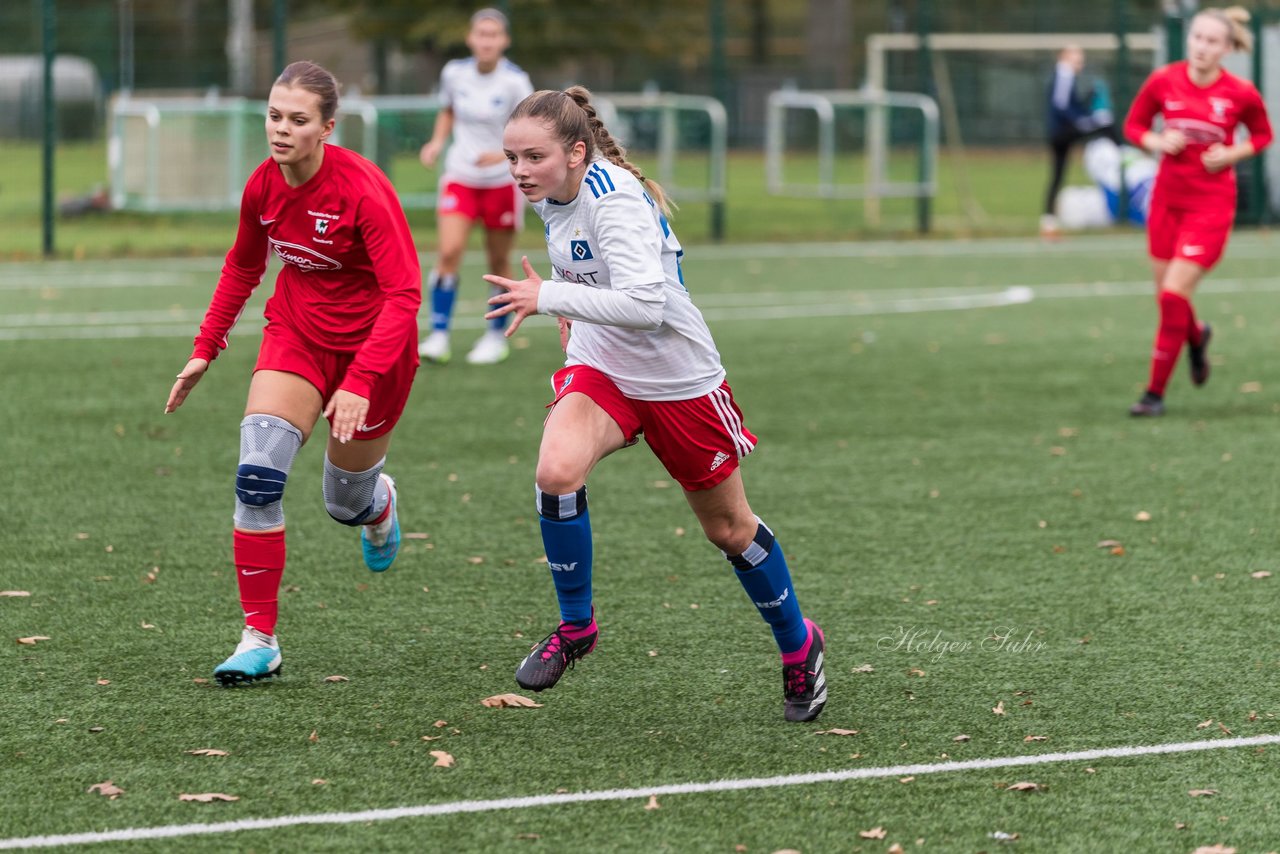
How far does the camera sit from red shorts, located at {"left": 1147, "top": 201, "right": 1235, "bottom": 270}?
33.4 ft

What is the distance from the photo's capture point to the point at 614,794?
4484 millimetres

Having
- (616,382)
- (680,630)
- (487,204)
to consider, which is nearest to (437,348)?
(487,204)

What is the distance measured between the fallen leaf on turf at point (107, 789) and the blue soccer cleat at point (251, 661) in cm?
84

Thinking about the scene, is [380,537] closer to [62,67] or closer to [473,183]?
[473,183]

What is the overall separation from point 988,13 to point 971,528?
44417 millimetres

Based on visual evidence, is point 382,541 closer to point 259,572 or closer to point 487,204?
point 259,572

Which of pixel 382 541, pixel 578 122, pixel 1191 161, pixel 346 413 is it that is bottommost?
pixel 382 541

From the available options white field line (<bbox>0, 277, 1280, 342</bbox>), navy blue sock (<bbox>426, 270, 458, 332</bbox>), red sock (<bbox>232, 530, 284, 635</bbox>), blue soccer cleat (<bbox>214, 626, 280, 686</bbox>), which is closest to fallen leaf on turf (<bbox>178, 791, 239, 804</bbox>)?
blue soccer cleat (<bbox>214, 626, 280, 686</bbox>)

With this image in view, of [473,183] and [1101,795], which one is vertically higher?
[473,183]

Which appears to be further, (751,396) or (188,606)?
(751,396)

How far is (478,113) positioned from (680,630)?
7.14 metres

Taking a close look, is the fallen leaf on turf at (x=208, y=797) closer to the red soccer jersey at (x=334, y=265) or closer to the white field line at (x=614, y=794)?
the white field line at (x=614, y=794)

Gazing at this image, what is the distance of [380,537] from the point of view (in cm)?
641

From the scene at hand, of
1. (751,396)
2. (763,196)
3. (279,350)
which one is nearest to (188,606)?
(279,350)
